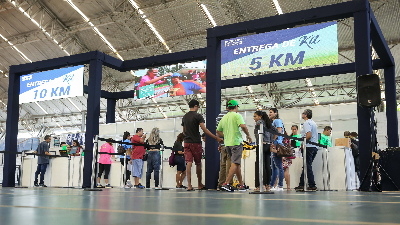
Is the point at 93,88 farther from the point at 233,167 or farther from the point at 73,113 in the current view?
the point at 73,113

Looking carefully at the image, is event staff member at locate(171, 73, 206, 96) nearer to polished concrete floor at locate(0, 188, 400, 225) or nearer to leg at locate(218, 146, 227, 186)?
leg at locate(218, 146, 227, 186)

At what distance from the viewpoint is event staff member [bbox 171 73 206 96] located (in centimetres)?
1496

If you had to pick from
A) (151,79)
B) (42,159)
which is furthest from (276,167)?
(151,79)

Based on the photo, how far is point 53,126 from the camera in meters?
31.1

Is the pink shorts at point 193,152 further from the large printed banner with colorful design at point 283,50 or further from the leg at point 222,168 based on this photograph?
the large printed banner with colorful design at point 283,50

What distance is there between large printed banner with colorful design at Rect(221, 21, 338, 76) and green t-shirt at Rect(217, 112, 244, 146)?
4887mm

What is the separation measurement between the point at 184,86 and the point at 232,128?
9639 mm

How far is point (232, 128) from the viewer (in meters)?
5.48

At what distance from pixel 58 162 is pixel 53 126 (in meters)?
22.1

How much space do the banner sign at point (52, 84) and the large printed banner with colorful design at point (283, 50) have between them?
13.1 feet

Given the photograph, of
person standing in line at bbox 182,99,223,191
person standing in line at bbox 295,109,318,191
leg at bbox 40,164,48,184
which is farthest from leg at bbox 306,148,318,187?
leg at bbox 40,164,48,184

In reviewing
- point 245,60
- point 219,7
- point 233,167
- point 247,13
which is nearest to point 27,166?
point 245,60

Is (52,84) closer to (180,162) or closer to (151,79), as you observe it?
(180,162)

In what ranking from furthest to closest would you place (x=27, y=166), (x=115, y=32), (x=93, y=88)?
1. (x=115, y=32)
2. (x=27, y=166)
3. (x=93, y=88)
